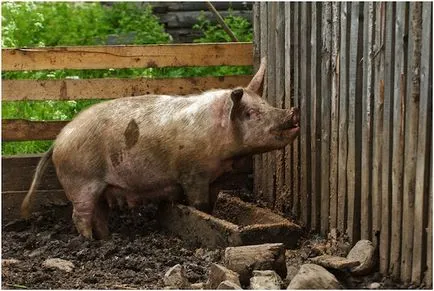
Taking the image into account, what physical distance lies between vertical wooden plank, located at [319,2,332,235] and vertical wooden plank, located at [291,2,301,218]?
0.45m

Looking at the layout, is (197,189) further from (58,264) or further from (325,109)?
(58,264)

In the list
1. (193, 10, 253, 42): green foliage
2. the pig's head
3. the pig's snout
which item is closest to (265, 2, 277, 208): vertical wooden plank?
the pig's head

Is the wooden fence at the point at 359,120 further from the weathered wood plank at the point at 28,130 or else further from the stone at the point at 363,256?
the weathered wood plank at the point at 28,130

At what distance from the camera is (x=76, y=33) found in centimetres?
1268

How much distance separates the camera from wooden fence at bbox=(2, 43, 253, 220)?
884 centimetres

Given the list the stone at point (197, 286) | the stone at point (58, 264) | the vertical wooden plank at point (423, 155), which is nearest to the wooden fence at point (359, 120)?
the vertical wooden plank at point (423, 155)

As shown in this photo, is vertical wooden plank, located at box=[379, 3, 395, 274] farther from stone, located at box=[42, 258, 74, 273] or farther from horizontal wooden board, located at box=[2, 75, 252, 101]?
horizontal wooden board, located at box=[2, 75, 252, 101]

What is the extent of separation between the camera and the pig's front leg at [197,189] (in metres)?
7.77

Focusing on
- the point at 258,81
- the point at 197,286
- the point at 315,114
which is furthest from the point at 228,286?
the point at 258,81

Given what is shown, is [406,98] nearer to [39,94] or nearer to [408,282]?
[408,282]

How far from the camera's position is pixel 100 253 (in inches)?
287

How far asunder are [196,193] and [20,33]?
4.90 metres

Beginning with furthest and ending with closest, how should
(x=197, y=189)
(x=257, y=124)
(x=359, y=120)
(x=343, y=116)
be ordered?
(x=197, y=189) < (x=257, y=124) < (x=343, y=116) < (x=359, y=120)

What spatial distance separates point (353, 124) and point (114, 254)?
204 centimetres
